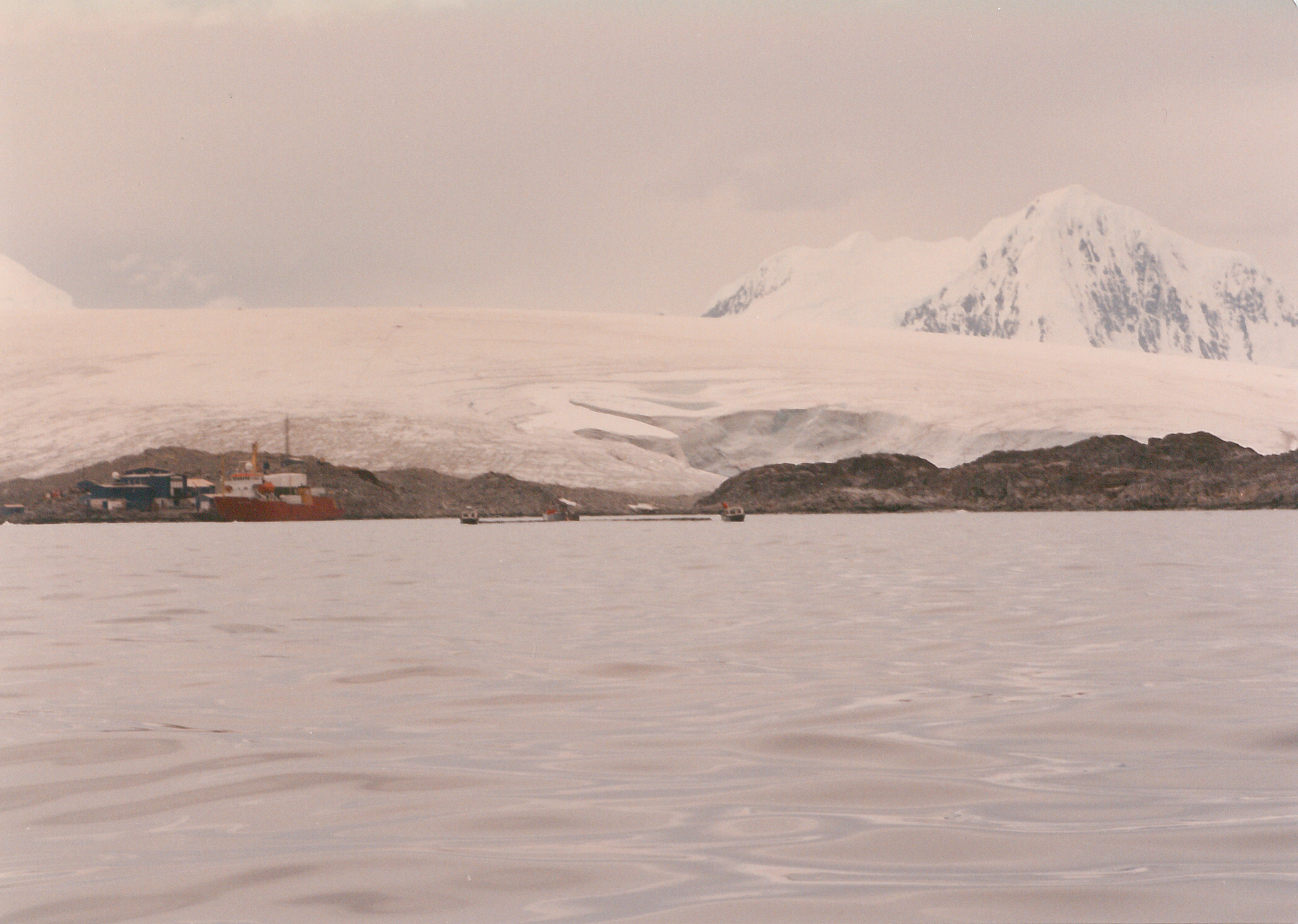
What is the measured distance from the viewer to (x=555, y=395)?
81125 millimetres

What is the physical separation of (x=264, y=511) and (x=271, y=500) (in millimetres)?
1011

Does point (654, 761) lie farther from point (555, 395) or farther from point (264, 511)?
point (555, 395)

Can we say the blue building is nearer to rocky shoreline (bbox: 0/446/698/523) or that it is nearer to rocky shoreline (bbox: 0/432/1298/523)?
rocky shoreline (bbox: 0/446/698/523)

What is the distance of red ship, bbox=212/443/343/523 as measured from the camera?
6372 cm

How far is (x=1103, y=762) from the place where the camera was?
5.49 metres

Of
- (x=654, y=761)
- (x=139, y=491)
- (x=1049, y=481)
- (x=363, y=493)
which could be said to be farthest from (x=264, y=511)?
(x=654, y=761)

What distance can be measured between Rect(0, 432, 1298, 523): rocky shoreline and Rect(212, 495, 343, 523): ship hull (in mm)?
946

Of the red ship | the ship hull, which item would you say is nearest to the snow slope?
the red ship

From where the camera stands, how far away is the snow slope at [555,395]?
241 feet

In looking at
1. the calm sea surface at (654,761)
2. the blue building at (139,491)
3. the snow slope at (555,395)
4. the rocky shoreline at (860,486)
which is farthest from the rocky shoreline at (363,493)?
the calm sea surface at (654,761)

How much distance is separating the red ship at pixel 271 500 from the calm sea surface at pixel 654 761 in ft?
167

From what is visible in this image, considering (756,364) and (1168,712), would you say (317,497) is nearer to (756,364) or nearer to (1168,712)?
(756,364)

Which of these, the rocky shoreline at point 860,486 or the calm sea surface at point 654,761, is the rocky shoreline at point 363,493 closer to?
the rocky shoreline at point 860,486

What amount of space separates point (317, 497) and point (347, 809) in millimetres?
62547
